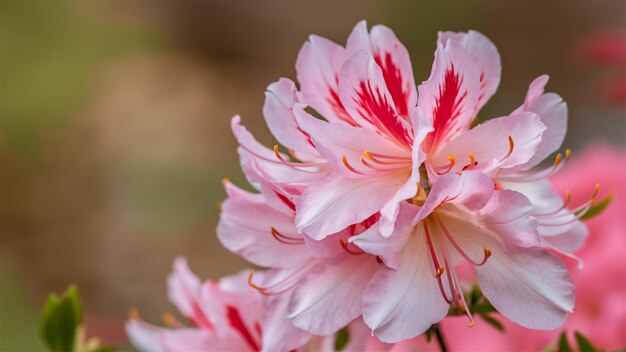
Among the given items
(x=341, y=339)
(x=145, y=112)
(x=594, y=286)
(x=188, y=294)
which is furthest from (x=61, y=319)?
(x=145, y=112)

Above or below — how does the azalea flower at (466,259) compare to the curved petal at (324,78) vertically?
below

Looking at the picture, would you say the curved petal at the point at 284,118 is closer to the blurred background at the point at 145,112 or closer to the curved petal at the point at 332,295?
the curved petal at the point at 332,295

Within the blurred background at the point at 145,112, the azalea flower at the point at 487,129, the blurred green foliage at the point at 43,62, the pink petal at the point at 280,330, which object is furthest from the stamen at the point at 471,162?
the blurred green foliage at the point at 43,62

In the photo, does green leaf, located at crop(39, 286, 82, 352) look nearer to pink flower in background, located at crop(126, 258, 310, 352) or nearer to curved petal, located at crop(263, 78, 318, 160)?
pink flower in background, located at crop(126, 258, 310, 352)

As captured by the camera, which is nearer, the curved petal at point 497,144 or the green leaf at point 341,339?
the curved petal at point 497,144

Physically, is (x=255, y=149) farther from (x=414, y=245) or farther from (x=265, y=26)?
(x=265, y=26)

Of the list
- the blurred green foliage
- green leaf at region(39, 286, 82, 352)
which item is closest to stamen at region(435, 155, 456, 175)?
green leaf at region(39, 286, 82, 352)

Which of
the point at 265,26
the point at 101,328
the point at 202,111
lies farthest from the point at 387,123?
the point at 265,26
